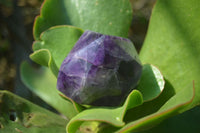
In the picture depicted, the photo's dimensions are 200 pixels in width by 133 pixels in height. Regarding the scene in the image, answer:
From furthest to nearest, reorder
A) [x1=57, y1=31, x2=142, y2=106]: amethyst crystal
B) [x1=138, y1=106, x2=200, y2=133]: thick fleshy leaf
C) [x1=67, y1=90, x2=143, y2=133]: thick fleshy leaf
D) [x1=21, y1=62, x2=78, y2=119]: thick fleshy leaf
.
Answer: [x1=21, y1=62, x2=78, y2=119]: thick fleshy leaf, [x1=138, y1=106, x2=200, y2=133]: thick fleshy leaf, [x1=57, y1=31, x2=142, y2=106]: amethyst crystal, [x1=67, y1=90, x2=143, y2=133]: thick fleshy leaf

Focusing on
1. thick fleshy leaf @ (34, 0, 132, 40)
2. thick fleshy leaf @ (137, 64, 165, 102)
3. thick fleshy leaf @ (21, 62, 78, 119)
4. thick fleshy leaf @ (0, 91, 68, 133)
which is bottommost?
thick fleshy leaf @ (21, 62, 78, 119)

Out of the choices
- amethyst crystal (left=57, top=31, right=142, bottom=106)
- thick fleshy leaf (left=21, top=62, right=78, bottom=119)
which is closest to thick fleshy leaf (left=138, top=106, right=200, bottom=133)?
amethyst crystal (left=57, top=31, right=142, bottom=106)

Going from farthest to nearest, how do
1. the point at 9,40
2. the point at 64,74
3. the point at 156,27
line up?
the point at 9,40 < the point at 156,27 < the point at 64,74

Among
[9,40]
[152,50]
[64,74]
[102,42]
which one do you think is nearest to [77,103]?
Answer: [64,74]

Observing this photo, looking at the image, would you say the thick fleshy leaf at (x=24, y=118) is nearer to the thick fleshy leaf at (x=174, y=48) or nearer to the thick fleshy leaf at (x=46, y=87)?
the thick fleshy leaf at (x=46, y=87)

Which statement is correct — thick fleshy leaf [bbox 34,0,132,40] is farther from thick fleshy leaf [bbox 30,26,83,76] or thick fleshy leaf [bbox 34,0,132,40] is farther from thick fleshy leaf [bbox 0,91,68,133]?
thick fleshy leaf [bbox 0,91,68,133]

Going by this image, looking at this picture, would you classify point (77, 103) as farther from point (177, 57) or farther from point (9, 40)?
point (9, 40)

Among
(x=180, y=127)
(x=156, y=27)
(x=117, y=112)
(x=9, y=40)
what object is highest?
(x=156, y=27)
